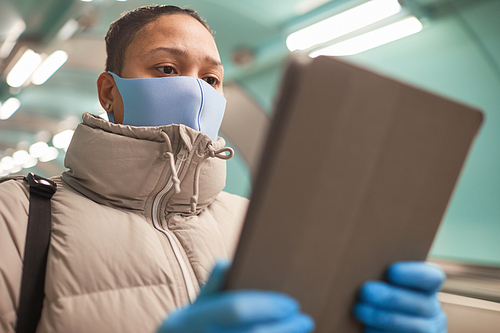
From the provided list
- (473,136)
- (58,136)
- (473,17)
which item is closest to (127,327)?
(473,136)

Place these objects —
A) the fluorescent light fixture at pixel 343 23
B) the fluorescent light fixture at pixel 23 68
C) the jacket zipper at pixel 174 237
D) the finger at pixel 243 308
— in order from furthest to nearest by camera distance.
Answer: the fluorescent light fixture at pixel 23 68 < the fluorescent light fixture at pixel 343 23 < the jacket zipper at pixel 174 237 < the finger at pixel 243 308

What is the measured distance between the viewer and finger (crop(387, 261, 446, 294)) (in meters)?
0.59

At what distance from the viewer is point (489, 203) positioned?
8.05ft

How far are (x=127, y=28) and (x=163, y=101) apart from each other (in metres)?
0.34

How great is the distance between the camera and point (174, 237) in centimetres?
101

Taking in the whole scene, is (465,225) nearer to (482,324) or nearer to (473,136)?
(482,324)

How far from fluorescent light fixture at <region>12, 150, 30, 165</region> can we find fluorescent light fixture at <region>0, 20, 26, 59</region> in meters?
7.39

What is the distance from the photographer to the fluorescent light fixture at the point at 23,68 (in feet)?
14.4

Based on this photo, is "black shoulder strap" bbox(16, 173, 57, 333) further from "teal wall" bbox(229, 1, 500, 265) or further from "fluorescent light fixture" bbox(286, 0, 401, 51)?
"fluorescent light fixture" bbox(286, 0, 401, 51)

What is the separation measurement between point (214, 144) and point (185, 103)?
209 mm

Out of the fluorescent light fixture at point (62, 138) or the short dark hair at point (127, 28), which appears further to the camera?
the fluorescent light fixture at point (62, 138)

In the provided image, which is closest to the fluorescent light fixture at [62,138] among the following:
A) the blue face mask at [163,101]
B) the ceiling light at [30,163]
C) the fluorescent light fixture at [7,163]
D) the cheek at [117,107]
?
the ceiling light at [30,163]

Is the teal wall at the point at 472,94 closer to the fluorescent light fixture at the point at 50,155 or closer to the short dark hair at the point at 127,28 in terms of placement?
the short dark hair at the point at 127,28

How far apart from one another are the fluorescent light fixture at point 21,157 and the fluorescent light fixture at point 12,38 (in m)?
7.39
